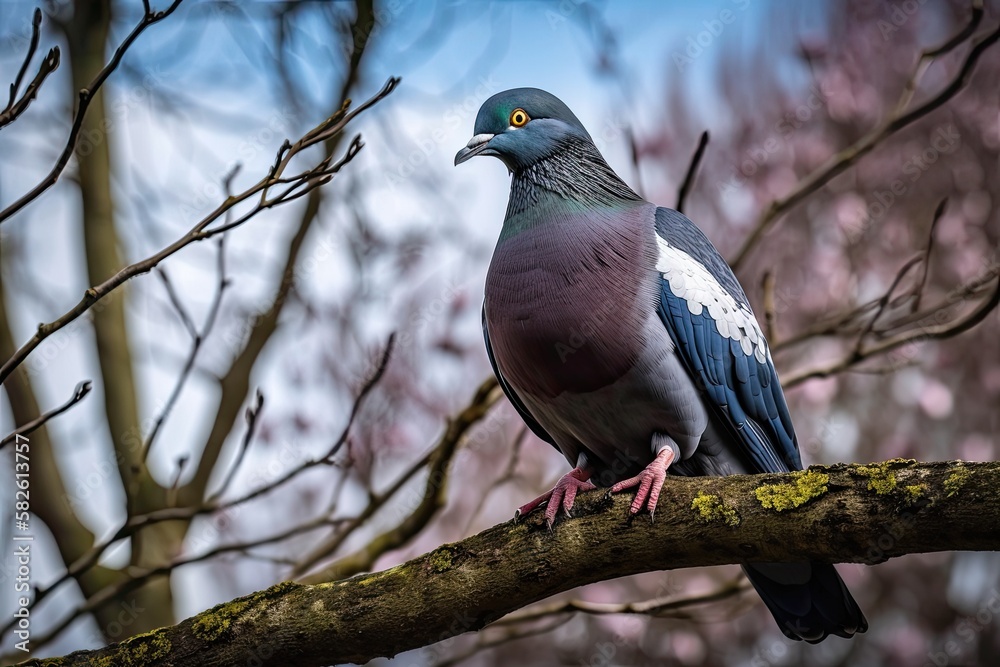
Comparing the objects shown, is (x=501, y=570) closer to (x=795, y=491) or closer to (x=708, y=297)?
(x=795, y=491)

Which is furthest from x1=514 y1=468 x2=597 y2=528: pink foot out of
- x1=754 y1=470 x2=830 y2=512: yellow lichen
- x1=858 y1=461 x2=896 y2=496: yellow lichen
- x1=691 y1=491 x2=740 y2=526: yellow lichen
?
x1=858 y1=461 x2=896 y2=496: yellow lichen

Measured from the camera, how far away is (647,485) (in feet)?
8.55

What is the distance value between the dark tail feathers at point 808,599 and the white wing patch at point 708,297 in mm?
730

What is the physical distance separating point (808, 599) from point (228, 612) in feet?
6.18

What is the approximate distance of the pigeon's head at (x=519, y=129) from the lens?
334 cm

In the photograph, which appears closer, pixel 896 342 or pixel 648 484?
pixel 648 484

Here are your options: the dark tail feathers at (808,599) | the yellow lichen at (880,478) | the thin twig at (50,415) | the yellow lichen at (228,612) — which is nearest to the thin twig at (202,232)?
the thin twig at (50,415)

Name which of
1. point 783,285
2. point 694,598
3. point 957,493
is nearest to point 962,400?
point 783,285

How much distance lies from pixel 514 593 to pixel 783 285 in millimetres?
5907

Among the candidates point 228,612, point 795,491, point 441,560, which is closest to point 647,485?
point 795,491

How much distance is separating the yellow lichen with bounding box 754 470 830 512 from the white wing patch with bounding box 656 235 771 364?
844mm

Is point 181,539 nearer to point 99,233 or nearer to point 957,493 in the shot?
point 99,233

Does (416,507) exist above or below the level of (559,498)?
above

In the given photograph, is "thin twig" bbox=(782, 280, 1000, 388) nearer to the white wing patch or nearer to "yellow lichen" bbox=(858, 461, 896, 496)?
the white wing patch
